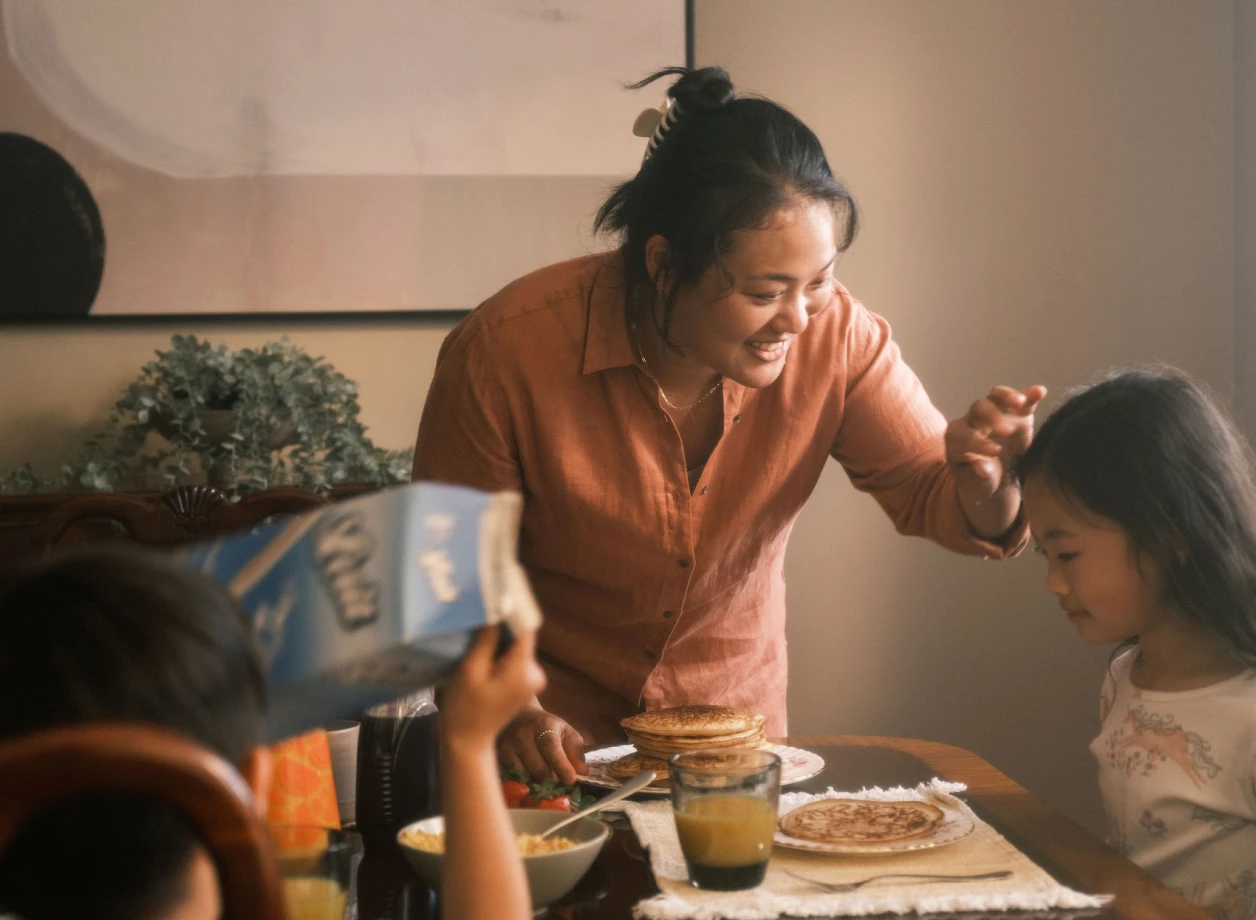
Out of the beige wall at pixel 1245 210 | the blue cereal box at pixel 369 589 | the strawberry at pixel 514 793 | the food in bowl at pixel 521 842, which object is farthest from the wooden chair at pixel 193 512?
the beige wall at pixel 1245 210

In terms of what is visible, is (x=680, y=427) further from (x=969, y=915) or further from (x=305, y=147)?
(x=305, y=147)

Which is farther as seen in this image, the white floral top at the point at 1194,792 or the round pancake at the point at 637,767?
the round pancake at the point at 637,767

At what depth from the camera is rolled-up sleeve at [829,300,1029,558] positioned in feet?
6.02

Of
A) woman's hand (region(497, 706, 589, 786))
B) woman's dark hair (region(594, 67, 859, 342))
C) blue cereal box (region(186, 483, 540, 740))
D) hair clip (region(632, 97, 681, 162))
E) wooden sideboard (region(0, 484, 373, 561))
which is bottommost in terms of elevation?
woman's hand (region(497, 706, 589, 786))

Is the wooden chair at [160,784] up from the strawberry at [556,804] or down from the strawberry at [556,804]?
up

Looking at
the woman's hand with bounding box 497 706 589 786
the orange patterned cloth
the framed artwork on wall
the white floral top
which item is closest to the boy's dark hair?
the orange patterned cloth

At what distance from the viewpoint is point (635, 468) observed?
179 centimetres

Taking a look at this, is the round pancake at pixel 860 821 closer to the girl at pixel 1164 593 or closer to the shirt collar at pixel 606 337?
the girl at pixel 1164 593

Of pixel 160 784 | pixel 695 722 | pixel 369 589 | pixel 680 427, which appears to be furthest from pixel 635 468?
pixel 160 784

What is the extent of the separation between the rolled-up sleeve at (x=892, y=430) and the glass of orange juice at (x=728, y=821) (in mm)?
777

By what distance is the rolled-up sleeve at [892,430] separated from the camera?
6.02ft

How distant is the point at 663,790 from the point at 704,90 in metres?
0.92

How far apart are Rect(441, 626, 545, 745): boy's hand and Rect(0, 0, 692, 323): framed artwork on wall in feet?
7.11

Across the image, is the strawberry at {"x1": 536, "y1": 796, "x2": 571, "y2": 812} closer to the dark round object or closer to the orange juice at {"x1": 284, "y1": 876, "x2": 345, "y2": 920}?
the orange juice at {"x1": 284, "y1": 876, "x2": 345, "y2": 920}
